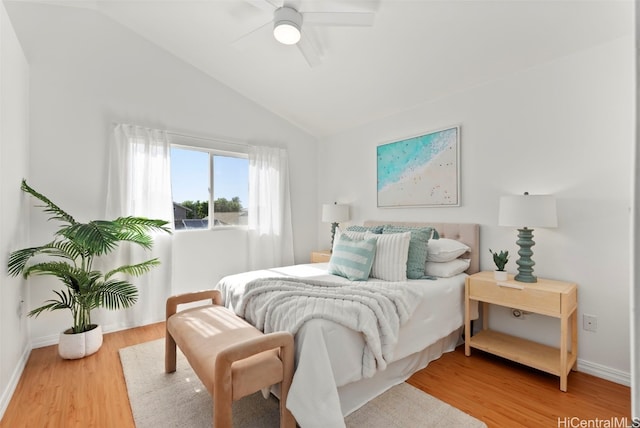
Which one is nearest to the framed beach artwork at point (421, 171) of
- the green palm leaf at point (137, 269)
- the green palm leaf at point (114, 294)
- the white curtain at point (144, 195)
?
the white curtain at point (144, 195)

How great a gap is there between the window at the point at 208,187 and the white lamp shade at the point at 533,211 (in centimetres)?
300

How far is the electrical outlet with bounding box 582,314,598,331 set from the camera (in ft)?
7.51

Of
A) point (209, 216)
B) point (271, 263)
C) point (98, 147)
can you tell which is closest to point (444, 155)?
point (271, 263)

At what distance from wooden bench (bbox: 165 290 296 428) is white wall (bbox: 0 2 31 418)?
116cm

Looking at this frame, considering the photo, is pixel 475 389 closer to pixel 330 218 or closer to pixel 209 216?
pixel 330 218

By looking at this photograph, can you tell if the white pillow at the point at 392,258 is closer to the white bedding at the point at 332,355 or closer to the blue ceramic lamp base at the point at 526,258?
the white bedding at the point at 332,355

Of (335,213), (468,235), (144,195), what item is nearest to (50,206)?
(144,195)

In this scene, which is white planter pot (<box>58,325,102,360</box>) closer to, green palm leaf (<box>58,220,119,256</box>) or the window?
green palm leaf (<box>58,220,119,256</box>)

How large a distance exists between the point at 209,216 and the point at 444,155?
9.09ft

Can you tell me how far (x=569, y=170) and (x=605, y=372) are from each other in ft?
4.85

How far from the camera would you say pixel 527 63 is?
2562 millimetres

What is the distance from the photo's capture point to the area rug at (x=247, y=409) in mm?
1792

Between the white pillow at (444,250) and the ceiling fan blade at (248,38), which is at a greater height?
the ceiling fan blade at (248,38)

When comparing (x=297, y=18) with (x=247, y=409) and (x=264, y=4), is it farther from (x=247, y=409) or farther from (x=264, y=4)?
(x=247, y=409)
